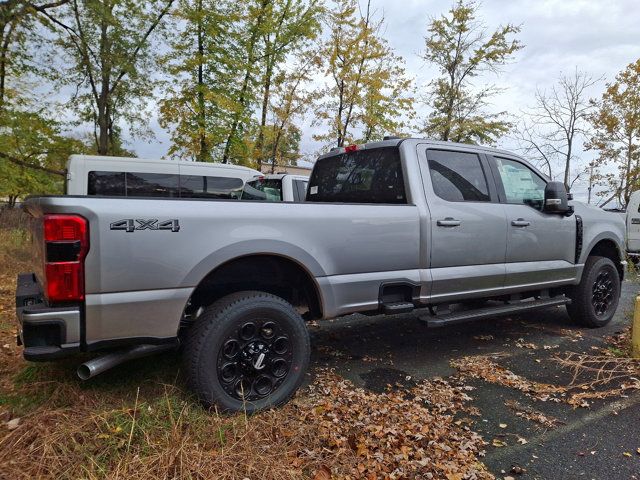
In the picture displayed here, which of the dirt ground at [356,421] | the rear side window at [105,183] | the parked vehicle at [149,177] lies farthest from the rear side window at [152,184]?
the dirt ground at [356,421]

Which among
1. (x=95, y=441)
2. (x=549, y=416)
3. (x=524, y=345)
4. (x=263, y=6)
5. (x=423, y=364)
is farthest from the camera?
(x=263, y=6)

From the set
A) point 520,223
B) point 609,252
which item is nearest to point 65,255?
point 520,223

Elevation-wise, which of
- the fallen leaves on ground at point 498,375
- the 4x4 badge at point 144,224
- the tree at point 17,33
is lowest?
the fallen leaves on ground at point 498,375

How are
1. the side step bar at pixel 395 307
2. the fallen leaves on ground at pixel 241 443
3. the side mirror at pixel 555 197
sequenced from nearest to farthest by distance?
the fallen leaves on ground at pixel 241 443 < the side step bar at pixel 395 307 < the side mirror at pixel 555 197

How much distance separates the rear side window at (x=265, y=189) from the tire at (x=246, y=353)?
4.57 meters

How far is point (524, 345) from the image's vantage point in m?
4.62

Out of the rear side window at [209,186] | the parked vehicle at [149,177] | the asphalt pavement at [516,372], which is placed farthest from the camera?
the rear side window at [209,186]

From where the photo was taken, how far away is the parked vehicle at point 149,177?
881cm

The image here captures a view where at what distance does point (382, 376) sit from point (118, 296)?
2.32 meters

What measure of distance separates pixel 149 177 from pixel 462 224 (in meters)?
7.49

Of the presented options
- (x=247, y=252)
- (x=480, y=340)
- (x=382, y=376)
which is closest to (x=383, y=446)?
(x=382, y=376)

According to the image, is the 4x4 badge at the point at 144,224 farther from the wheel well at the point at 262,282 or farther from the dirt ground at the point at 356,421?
the dirt ground at the point at 356,421

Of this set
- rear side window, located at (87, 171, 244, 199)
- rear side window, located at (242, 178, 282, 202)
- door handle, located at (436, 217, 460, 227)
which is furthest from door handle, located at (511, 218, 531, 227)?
rear side window, located at (87, 171, 244, 199)

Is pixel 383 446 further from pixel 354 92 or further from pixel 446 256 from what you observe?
pixel 354 92
